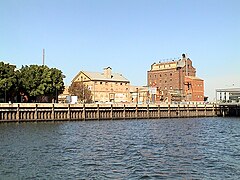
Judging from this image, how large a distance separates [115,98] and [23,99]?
65920 mm

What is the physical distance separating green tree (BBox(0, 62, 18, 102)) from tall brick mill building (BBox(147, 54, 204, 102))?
256 feet

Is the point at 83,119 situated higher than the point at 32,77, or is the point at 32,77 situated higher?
the point at 32,77

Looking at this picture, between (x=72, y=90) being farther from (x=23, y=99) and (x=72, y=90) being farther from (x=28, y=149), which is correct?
(x=28, y=149)

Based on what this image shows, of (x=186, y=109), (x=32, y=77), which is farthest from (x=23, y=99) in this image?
(x=186, y=109)

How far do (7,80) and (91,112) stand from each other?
72.9ft

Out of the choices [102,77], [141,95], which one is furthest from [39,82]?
[141,95]

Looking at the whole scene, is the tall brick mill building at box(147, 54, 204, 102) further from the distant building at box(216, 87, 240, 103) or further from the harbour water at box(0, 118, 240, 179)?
the harbour water at box(0, 118, 240, 179)

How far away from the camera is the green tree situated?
9012cm

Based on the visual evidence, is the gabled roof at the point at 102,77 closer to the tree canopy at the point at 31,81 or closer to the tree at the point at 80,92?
the tree at the point at 80,92

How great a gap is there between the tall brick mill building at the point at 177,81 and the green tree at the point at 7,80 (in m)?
77.9

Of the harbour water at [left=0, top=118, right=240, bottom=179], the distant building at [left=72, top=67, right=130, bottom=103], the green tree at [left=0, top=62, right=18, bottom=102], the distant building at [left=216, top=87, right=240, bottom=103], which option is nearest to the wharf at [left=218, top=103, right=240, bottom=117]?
the distant building at [left=216, top=87, right=240, bottom=103]

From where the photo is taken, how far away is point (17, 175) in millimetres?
25531

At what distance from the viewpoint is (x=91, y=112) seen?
95875mm

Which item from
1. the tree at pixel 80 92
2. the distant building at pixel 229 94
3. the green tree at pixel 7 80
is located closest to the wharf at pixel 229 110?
the distant building at pixel 229 94
